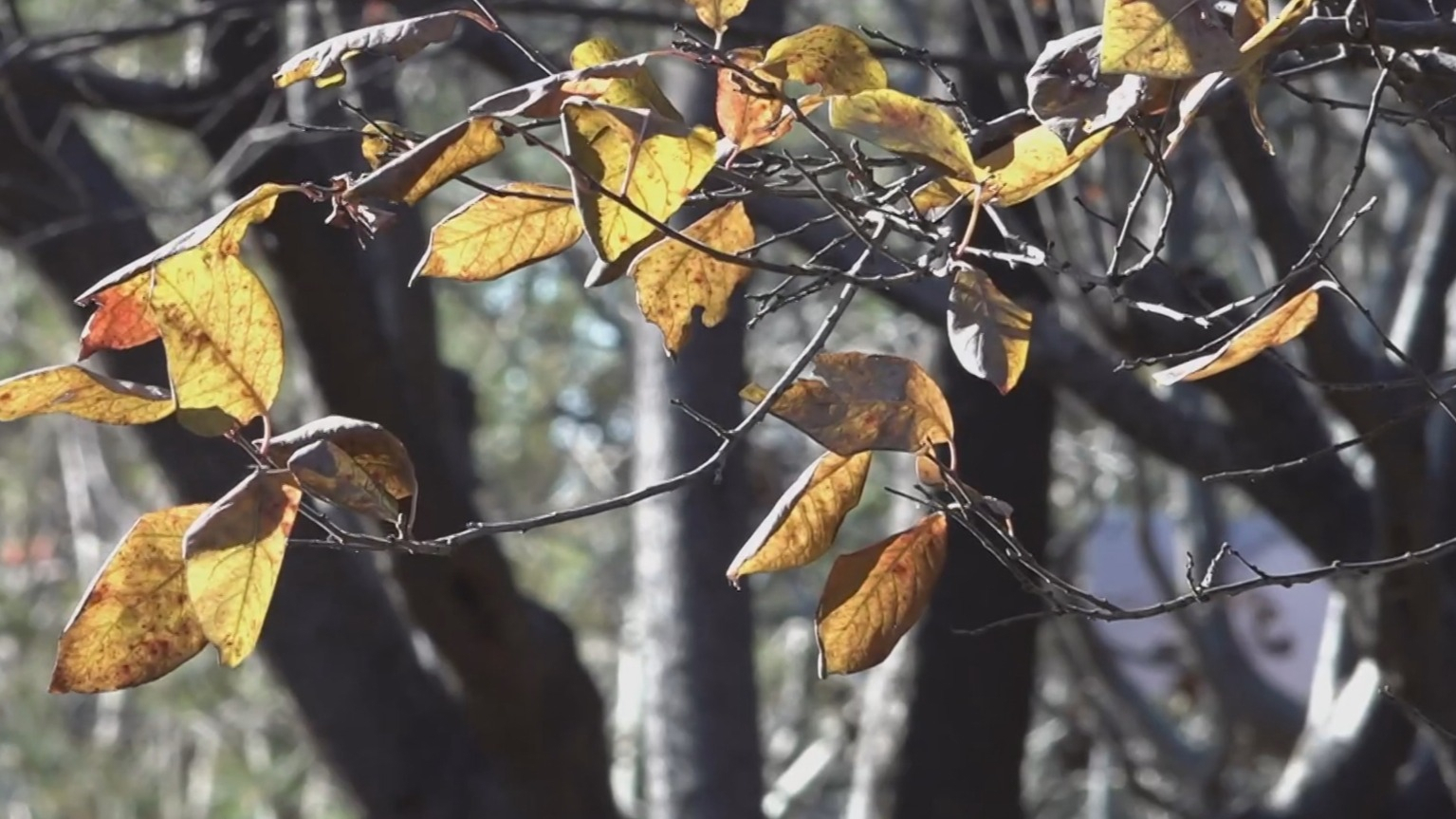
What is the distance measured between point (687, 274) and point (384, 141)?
189mm

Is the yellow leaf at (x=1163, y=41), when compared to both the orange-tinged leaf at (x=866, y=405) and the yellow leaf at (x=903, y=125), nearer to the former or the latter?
the yellow leaf at (x=903, y=125)

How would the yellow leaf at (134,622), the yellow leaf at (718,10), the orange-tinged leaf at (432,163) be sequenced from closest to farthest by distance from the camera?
the orange-tinged leaf at (432,163) < the yellow leaf at (134,622) < the yellow leaf at (718,10)

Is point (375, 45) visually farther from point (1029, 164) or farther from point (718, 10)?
point (1029, 164)

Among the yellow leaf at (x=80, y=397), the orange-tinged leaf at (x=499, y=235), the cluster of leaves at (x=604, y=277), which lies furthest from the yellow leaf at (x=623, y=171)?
the yellow leaf at (x=80, y=397)

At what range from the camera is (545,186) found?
1.00 meters

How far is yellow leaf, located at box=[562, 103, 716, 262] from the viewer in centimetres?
81

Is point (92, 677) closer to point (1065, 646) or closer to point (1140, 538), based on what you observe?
point (1140, 538)

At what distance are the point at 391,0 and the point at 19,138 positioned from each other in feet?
2.33

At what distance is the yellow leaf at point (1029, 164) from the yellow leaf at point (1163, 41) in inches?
A: 3.1

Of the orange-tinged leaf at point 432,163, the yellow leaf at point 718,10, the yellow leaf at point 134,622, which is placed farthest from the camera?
the yellow leaf at point 718,10

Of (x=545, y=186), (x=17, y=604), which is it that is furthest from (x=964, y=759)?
(x=17, y=604)

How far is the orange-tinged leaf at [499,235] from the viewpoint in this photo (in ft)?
3.24

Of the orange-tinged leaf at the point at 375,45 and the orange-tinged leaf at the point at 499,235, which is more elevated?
the orange-tinged leaf at the point at 375,45

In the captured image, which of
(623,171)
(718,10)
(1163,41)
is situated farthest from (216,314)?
(1163,41)
